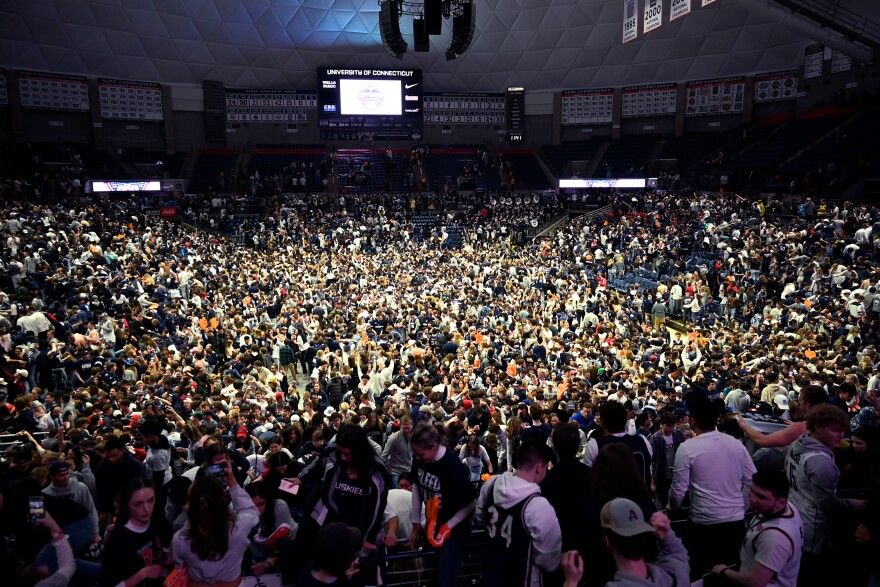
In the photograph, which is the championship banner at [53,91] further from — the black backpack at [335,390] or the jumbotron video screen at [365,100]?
the black backpack at [335,390]

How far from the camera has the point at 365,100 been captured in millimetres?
35812

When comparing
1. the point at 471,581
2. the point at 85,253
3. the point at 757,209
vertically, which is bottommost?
the point at 471,581

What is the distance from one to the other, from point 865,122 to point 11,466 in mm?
30945

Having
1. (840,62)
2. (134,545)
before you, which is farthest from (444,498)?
(840,62)

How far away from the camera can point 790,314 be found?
1340 cm

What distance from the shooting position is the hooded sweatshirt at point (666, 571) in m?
2.55

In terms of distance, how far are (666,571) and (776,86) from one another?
121 ft

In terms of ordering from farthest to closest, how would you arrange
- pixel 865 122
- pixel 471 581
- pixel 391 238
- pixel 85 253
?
pixel 391 238 < pixel 865 122 < pixel 85 253 < pixel 471 581

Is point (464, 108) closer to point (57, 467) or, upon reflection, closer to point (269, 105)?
point (269, 105)

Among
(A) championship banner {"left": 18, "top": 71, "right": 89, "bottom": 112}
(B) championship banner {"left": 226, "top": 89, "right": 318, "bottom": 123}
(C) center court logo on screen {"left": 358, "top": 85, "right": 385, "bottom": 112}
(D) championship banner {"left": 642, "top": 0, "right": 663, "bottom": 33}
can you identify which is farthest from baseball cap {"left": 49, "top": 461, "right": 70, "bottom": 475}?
(B) championship banner {"left": 226, "top": 89, "right": 318, "bottom": 123}

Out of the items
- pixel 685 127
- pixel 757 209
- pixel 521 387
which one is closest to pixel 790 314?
pixel 521 387

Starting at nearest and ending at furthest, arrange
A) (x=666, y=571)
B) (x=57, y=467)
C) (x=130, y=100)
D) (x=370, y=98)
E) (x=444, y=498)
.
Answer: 1. (x=666, y=571)
2. (x=444, y=498)
3. (x=57, y=467)
4. (x=130, y=100)
5. (x=370, y=98)

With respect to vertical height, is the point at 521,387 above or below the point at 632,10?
below

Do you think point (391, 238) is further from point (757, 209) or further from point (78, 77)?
point (78, 77)
